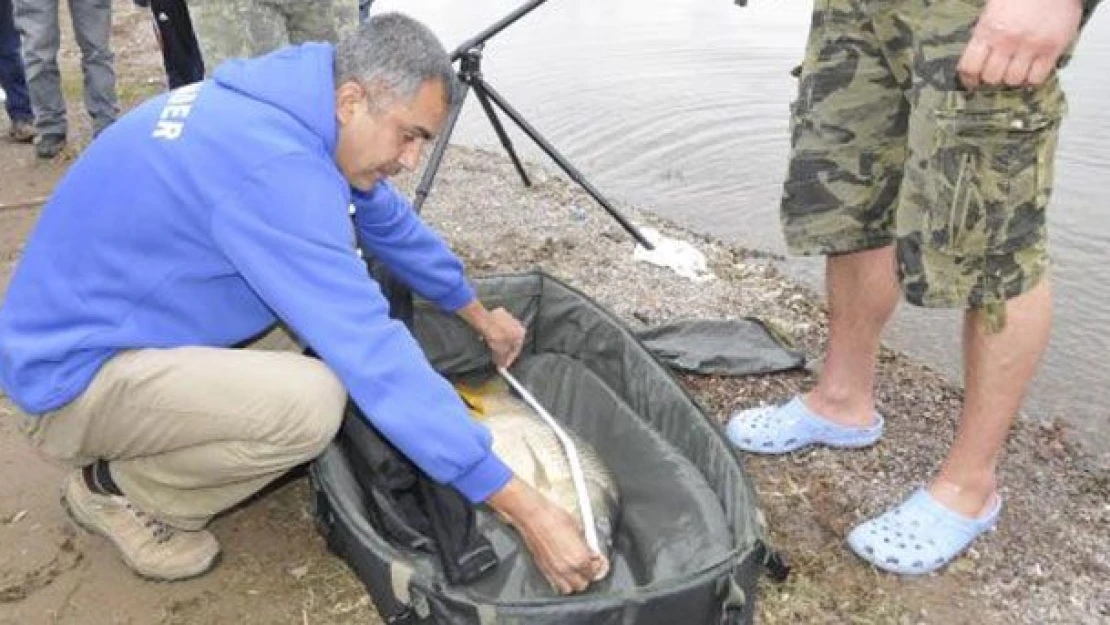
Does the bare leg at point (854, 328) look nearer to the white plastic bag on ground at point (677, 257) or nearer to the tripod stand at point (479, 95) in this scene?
the white plastic bag on ground at point (677, 257)

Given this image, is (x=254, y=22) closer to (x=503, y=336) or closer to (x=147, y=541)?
(x=503, y=336)

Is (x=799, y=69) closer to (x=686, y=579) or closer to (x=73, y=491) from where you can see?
(x=686, y=579)

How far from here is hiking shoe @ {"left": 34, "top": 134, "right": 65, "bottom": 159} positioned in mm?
5523

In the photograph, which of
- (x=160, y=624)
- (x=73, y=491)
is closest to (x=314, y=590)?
(x=160, y=624)

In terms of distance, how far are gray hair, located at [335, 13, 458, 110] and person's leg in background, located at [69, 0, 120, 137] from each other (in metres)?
3.78

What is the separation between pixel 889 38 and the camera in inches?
100.0

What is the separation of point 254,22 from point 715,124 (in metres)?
2.81

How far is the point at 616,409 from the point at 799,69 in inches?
41.4

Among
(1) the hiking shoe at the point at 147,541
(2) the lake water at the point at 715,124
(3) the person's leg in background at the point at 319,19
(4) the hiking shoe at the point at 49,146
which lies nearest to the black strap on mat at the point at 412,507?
(1) the hiking shoe at the point at 147,541

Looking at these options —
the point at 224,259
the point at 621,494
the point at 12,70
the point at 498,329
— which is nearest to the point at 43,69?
the point at 12,70

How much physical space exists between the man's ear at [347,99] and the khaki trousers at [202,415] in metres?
0.57

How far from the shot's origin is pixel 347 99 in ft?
7.08

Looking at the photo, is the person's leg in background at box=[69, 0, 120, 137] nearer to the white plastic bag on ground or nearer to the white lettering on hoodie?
the white plastic bag on ground

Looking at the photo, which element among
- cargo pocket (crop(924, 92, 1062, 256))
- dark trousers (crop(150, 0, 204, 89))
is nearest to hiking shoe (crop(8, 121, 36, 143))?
dark trousers (crop(150, 0, 204, 89))
